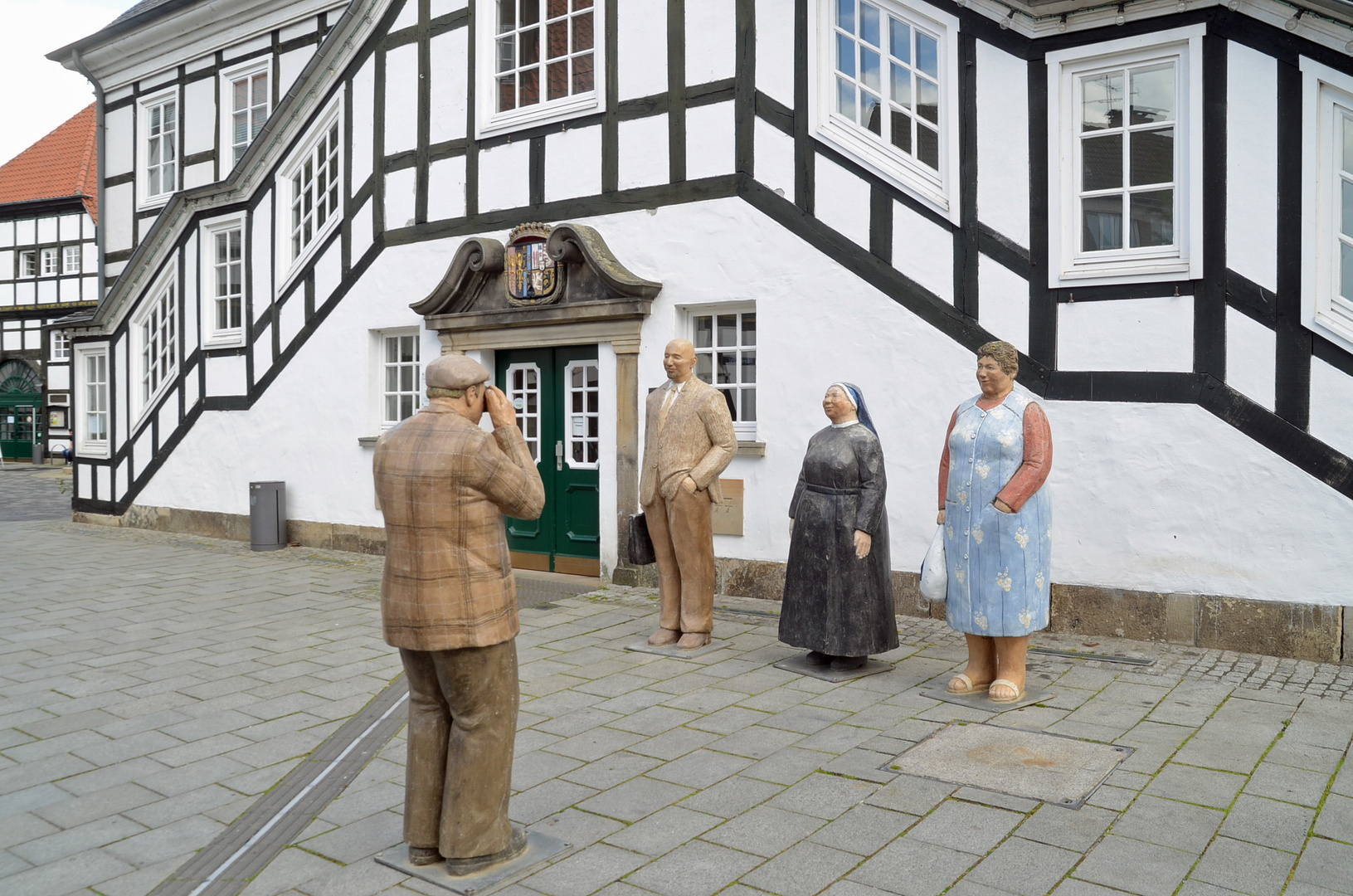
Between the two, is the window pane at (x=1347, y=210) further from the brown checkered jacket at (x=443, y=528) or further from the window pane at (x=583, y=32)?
the window pane at (x=583, y=32)

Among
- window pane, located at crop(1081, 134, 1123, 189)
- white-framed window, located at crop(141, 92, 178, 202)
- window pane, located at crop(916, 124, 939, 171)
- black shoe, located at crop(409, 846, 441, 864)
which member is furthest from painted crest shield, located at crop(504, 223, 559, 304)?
white-framed window, located at crop(141, 92, 178, 202)

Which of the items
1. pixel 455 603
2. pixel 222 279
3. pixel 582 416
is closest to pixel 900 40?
pixel 582 416

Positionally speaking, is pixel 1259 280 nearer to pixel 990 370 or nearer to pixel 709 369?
pixel 990 370

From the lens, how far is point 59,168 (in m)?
31.1

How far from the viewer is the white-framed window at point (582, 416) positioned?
10.0 m

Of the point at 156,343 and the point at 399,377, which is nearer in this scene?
the point at 399,377

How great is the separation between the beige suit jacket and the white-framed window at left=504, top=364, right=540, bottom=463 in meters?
3.72

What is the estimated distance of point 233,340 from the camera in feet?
43.9

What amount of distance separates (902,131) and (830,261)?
3.60 ft

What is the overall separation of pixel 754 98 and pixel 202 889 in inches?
279

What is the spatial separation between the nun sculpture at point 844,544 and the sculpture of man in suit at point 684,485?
75 cm

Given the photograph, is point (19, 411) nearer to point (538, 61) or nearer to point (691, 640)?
point (538, 61)

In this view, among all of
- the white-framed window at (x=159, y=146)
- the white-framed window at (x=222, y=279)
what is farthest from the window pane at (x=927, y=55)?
the white-framed window at (x=159, y=146)

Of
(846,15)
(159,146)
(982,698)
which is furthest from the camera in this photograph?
→ (159,146)
